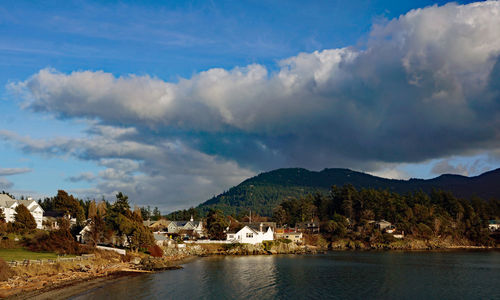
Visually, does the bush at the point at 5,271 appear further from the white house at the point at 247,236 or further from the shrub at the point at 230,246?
the white house at the point at 247,236

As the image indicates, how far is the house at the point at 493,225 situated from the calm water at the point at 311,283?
→ 99.9 m

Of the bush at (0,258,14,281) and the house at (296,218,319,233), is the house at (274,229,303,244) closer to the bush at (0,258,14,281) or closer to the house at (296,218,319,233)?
the house at (296,218,319,233)

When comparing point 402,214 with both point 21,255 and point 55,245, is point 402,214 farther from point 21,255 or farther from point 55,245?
point 21,255

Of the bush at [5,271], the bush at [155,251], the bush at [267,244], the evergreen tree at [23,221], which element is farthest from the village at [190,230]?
the bush at [5,271]

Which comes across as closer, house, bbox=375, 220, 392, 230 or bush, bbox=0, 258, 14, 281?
bush, bbox=0, 258, 14, 281

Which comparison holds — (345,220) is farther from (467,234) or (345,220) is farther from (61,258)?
(61,258)

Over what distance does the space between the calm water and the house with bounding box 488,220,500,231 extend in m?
99.9

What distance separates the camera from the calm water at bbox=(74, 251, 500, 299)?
155 feet

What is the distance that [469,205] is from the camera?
158750mm

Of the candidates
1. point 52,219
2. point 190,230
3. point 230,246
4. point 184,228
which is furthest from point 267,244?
point 52,219

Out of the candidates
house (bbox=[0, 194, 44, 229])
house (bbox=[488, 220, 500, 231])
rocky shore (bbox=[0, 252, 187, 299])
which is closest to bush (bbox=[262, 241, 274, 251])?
rocky shore (bbox=[0, 252, 187, 299])

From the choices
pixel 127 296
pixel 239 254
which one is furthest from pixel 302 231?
pixel 127 296

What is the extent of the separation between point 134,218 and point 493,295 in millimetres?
69475

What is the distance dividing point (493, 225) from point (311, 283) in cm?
14222
